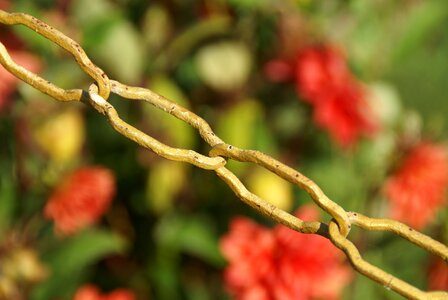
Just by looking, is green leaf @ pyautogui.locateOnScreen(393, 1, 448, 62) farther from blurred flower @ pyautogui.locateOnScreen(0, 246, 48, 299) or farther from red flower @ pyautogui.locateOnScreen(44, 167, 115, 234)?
blurred flower @ pyautogui.locateOnScreen(0, 246, 48, 299)

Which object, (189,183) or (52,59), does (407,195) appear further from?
(52,59)

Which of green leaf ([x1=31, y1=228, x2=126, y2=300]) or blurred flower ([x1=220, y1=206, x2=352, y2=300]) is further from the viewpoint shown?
green leaf ([x1=31, y1=228, x2=126, y2=300])

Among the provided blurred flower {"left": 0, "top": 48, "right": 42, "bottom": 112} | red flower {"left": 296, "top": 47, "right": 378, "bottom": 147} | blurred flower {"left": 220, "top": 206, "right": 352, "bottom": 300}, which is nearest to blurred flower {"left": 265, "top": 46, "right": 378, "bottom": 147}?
red flower {"left": 296, "top": 47, "right": 378, "bottom": 147}

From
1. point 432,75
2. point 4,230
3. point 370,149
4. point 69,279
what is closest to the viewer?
point 4,230

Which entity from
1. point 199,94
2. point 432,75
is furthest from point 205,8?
point 432,75

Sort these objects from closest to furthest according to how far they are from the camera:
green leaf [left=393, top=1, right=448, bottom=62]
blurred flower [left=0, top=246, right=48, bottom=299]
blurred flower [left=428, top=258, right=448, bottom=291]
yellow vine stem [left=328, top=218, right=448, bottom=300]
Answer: yellow vine stem [left=328, top=218, right=448, bottom=300]
blurred flower [left=0, top=246, right=48, bottom=299]
blurred flower [left=428, top=258, right=448, bottom=291]
green leaf [left=393, top=1, right=448, bottom=62]

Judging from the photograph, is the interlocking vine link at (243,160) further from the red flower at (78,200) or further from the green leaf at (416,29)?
the green leaf at (416,29)

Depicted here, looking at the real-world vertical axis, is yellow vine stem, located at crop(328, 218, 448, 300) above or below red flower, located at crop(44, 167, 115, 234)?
below

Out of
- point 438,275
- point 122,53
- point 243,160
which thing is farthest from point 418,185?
point 243,160
